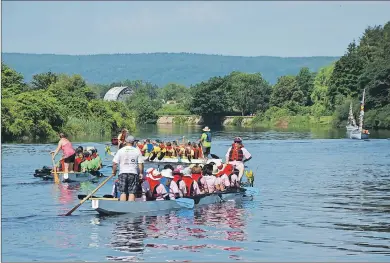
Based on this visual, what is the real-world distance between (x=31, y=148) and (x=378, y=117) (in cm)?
5466

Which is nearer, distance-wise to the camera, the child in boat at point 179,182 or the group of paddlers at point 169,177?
the group of paddlers at point 169,177

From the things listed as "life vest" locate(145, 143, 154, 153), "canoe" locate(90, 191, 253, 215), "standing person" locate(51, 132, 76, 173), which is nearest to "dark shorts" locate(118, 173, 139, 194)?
"canoe" locate(90, 191, 253, 215)

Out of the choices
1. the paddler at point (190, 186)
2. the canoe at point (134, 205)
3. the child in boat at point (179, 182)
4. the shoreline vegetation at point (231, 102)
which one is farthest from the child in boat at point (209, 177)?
the shoreline vegetation at point (231, 102)

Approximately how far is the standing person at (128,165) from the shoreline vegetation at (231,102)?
50605 millimetres

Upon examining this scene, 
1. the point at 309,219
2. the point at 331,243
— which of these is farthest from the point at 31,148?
the point at 331,243

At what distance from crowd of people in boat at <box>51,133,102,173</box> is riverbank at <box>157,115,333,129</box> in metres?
87.2

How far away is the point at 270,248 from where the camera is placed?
21078 millimetres

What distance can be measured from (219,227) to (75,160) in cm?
1388

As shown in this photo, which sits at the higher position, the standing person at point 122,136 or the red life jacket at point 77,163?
the standing person at point 122,136

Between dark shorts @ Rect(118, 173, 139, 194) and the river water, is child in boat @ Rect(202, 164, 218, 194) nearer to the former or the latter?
the river water

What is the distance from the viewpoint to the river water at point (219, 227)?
20.2m

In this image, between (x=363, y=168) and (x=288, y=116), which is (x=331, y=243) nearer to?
(x=363, y=168)

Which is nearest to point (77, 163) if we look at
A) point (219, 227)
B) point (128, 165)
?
point (128, 165)

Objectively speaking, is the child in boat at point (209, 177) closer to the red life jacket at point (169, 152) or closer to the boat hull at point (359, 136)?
the red life jacket at point (169, 152)
